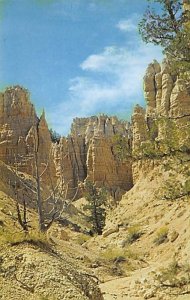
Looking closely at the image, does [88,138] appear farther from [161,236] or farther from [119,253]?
[119,253]

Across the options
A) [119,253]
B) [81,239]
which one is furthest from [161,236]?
[81,239]

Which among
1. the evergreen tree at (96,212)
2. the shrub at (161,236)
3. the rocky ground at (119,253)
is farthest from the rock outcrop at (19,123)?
the shrub at (161,236)

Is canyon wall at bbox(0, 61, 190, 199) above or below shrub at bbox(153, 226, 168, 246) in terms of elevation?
above

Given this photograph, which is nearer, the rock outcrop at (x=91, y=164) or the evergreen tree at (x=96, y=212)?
the evergreen tree at (x=96, y=212)

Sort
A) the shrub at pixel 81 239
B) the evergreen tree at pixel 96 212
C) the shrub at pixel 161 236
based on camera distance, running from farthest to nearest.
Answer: the evergreen tree at pixel 96 212 → the shrub at pixel 81 239 → the shrub at pixel 161 236

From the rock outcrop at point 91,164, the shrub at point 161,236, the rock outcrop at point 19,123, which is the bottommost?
the shrub at point 161,236

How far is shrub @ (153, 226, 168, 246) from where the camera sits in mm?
30898

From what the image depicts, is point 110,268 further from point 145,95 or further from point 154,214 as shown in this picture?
point 145,95

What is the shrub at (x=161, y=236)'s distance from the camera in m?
30.9

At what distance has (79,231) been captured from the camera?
45.4 metres

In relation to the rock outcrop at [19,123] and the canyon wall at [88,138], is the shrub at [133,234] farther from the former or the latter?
the rock outcrop at [19,123]

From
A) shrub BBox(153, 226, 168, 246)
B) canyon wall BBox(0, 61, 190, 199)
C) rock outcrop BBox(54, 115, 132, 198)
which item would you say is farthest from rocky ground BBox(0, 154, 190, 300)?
rock outcrop BBox(54, 115, 132, 198)

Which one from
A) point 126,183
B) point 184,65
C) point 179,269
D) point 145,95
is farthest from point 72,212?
point 184,65

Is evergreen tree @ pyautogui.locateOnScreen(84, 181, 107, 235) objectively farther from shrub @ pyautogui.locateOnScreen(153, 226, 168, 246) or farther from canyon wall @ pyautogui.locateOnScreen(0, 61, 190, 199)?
shrub @ pyautogui.locateOnScreen(153, 226, 168, 246)
